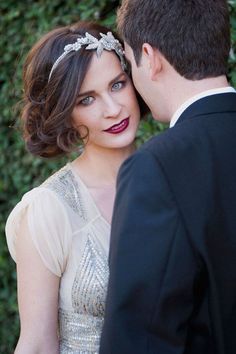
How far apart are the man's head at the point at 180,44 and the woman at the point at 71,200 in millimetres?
508

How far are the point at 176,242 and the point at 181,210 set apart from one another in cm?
8

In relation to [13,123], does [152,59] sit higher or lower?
higher

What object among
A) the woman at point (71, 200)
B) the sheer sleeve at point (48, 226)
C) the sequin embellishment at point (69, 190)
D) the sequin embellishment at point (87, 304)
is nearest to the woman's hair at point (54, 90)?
the woman at point (71, 200)

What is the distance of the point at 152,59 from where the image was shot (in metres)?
2.19

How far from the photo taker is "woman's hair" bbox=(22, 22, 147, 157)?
270cm

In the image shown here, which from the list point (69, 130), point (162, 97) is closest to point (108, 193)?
point (69, 130)

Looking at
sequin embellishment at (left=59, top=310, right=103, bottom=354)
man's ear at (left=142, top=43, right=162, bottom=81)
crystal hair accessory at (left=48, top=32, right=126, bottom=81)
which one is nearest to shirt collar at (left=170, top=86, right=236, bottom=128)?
man's ear at (left=142, top=43, right=162, bottom=81)

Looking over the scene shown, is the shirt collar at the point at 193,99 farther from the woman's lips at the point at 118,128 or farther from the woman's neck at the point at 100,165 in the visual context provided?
the woman's neck at the point at 100,165

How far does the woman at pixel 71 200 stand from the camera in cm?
266

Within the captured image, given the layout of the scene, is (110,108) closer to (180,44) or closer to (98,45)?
(98,45)

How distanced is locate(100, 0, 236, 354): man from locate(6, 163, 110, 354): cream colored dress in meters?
0.58

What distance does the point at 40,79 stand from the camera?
9.15 feet

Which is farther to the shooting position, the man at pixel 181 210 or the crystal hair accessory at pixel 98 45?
the crystal hair accessory at pixel 98 45

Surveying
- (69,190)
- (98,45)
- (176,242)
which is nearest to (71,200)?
(69,190)
